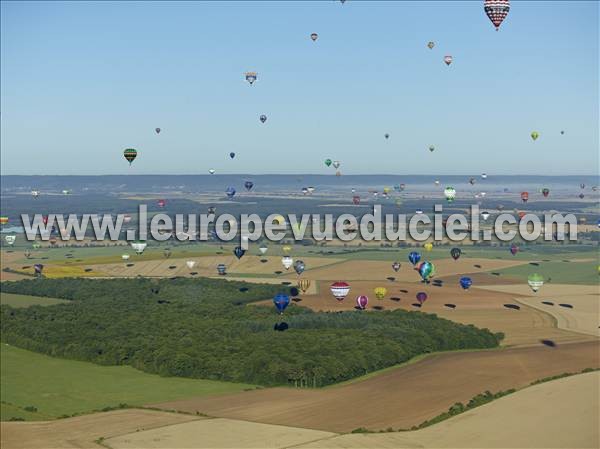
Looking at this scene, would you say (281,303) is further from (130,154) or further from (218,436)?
(218,436)

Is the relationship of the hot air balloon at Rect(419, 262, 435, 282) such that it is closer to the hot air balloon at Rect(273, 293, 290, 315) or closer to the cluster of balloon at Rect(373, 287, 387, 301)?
the cluster of balloon at Rect(373, 287, 387, 301)

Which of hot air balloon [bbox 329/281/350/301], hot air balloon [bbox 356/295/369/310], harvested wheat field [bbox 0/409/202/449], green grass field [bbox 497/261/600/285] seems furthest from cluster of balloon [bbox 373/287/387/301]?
harvested wheat field [bbox 0/409/202/449]

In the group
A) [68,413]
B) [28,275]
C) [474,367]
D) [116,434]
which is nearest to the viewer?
[116,434]

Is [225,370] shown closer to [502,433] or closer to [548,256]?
[502,433]

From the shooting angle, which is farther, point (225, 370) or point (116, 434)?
point (225, 370)

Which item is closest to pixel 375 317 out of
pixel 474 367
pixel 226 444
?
pixel 474 367

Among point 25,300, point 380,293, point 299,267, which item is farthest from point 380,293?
point 25,300

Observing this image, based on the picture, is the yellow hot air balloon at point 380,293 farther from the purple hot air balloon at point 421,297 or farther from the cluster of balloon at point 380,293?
the purple hot air balloon at point 421,297
